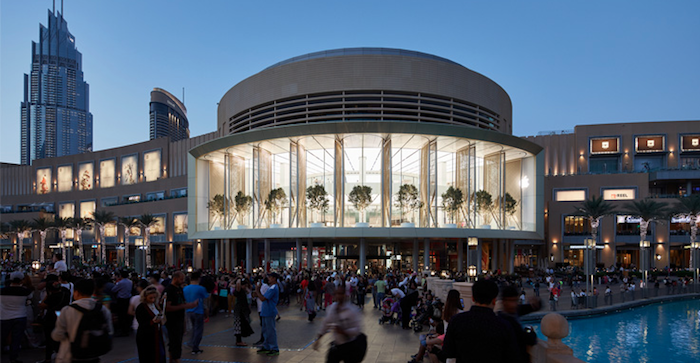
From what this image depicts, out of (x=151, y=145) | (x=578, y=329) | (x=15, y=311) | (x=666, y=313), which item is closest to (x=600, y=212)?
(x=666, y=313)

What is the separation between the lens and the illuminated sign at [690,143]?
63.2m

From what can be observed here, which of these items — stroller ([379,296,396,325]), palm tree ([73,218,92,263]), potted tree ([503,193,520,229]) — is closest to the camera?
stroller ([379,296,396,325])

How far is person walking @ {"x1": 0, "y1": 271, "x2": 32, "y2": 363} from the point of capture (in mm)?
9320

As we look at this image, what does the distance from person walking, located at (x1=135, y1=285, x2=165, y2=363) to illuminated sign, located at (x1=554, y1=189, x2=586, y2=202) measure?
5910 cm

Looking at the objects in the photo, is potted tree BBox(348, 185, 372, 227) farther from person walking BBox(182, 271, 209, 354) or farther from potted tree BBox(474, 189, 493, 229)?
person walking BBox(182, 271, 209, 354)

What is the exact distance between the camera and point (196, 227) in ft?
154

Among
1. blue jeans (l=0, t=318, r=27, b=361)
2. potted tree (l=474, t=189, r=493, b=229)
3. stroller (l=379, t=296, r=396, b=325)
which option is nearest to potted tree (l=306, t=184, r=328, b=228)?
potted tree (l=474, t=189, r=493, b=229)

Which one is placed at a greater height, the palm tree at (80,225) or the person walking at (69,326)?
the person walking at (69,326)

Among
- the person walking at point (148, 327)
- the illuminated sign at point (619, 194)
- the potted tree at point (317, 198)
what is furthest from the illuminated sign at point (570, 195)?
the person walking at point (148, 327)

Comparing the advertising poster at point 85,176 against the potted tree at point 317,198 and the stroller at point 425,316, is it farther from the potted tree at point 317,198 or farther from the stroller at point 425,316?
the stroller at point 425,316

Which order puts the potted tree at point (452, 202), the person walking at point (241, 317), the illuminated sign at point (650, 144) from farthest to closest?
the illuminated sign at point (650, 144) < the potted tree at point (452, 202) < the person walking at point (241, 317)

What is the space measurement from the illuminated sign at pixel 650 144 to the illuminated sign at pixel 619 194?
948 centimetres

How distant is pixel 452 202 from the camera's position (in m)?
42.6

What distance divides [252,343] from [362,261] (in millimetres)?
27701
